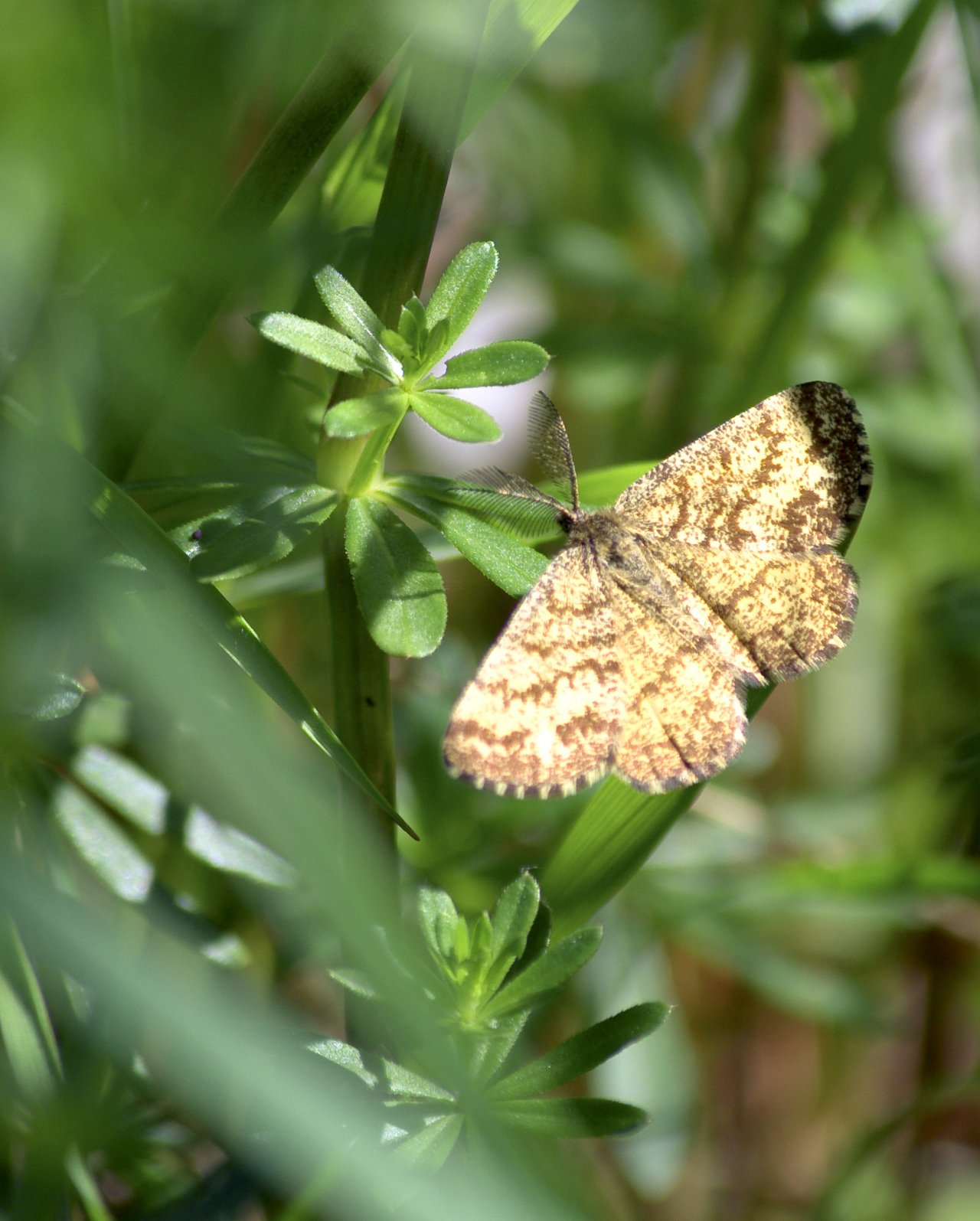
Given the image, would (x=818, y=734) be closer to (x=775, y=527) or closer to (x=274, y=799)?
(x=775, y=527)

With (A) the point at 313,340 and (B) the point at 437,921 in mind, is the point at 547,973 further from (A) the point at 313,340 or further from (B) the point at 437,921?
(A) the point at 313,340

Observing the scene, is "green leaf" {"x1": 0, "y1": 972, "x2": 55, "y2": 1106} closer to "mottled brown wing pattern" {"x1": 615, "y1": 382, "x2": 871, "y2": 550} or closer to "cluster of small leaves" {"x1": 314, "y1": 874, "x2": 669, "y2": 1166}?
"cluster of small leaves" {"x1": 314, "y1": 874, "x2": 669, "y2": 1166}

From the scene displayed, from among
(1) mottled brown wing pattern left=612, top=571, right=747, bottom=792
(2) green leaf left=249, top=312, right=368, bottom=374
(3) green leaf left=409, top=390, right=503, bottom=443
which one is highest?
(2) green leaf left=249, top=312, right=368, bottom=374

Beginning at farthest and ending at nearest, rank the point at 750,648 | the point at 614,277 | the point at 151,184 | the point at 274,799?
the point at 614,277 < the point at 750,648 < the point at 151,184 < the point at 274,799

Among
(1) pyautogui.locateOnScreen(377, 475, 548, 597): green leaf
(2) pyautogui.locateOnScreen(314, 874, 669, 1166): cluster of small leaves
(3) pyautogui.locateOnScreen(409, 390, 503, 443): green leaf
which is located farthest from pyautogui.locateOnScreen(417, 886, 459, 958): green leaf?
(3) pyautogui.locateOnScreen(409, 390, 503, 443): green leaf

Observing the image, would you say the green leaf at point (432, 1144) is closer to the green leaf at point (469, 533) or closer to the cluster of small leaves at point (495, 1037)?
the cluster of small leaves at point (495, 1037)

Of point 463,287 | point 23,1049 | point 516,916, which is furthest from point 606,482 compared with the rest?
point 23,1049

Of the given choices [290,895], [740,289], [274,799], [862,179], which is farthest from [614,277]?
[274,799]
